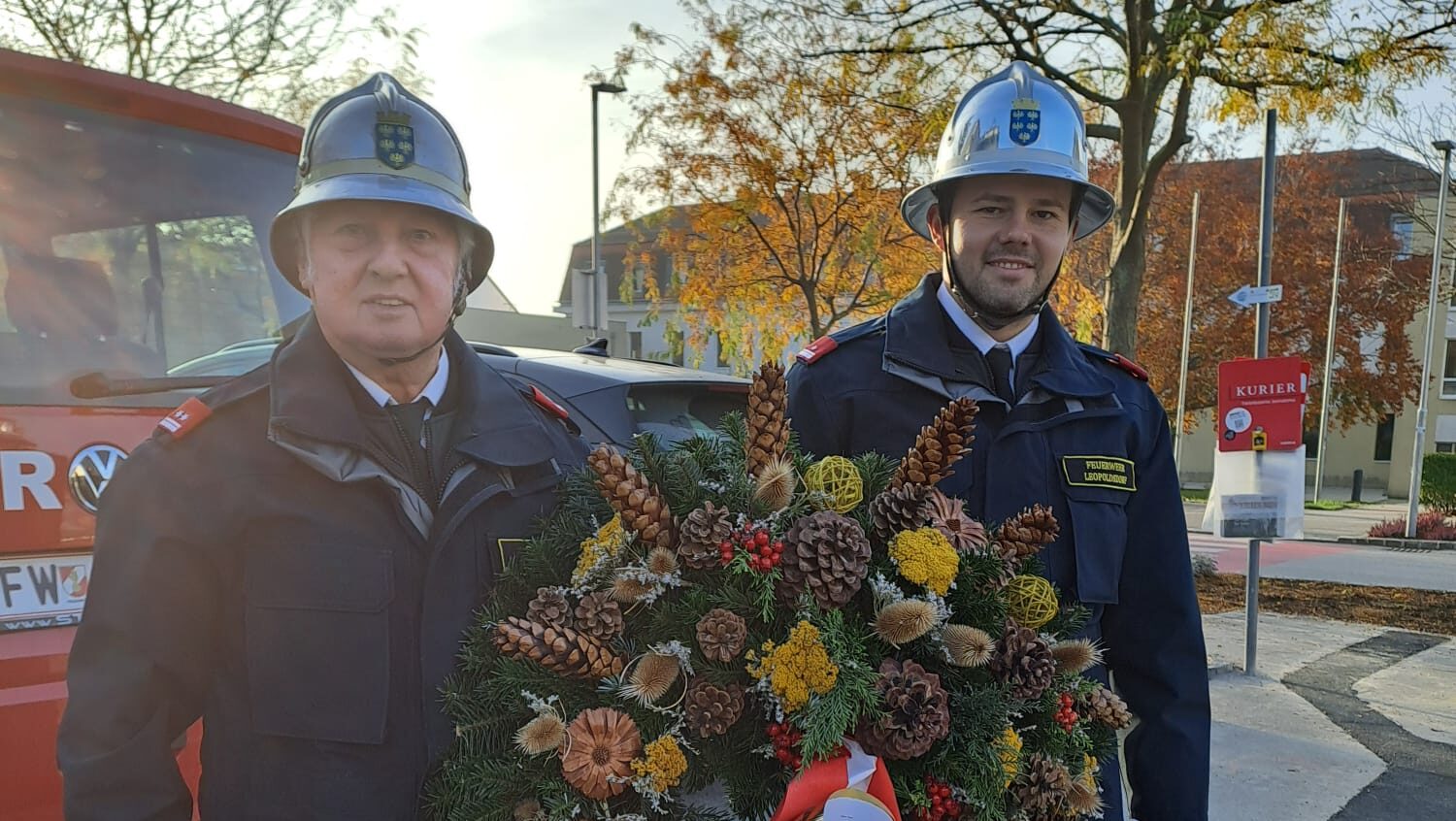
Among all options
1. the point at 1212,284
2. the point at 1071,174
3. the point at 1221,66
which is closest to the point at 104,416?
the point at 1071,174

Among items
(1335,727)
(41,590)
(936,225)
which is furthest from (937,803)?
(1335,727)

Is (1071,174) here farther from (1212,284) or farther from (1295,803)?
(1212,284)

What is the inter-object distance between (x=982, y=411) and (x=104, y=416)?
1.97m

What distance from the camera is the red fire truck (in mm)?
2074

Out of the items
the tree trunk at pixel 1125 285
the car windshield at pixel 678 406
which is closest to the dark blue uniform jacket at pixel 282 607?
the car windshield at pixel 678 406

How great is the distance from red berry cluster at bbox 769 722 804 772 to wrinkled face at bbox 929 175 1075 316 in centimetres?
126

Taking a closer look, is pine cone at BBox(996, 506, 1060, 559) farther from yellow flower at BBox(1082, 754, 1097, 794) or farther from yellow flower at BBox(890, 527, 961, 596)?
yellow flower at BBox(1082, 754, 1097, 794)

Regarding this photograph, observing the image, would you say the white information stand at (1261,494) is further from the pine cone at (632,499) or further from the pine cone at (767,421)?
the pine cone at (632,499)

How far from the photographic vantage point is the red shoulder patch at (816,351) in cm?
235

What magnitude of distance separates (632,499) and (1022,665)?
0.57 meters

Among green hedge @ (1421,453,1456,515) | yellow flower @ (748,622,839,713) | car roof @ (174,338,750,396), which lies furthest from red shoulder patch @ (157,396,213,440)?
green hedge @ (1421,453,1456,515)

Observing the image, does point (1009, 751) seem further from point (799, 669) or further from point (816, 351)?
point (816, 351)

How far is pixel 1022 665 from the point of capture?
4.42 ft

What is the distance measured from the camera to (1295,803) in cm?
448
